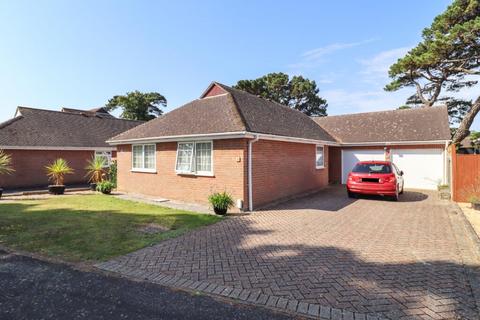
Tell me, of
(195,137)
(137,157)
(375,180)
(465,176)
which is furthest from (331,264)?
(137,157)

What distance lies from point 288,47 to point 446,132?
10.8 m

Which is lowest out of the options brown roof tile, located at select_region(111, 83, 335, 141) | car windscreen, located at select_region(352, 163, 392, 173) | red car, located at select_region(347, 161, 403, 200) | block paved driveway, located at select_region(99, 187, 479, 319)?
block paved driveway, located at select_region(99, 187, 479, 319)

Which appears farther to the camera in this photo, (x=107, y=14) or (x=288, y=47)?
(x=288, y=47)

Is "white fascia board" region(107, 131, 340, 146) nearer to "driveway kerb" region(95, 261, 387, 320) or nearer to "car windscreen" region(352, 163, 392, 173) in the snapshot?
"car windscreen" region(352, 163, 392, 173)

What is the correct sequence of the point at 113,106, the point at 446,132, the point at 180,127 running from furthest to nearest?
the point at 113,106, the point at 446,132, the point at 180,127

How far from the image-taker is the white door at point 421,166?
16.1 metres

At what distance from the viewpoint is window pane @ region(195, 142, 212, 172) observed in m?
11.2

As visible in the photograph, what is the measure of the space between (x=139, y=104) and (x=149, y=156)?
39.3 m

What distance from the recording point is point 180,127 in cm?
1271

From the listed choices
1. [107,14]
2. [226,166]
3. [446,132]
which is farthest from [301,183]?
[107,14]

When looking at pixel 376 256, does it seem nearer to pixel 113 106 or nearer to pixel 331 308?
pixel 331 308

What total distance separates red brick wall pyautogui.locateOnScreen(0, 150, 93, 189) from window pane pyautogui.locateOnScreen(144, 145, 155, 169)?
10345mm

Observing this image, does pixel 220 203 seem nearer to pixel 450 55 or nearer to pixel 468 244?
pixel 468 244

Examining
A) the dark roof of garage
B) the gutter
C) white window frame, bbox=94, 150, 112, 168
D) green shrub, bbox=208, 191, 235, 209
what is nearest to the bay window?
green shrub, bbox=208, 191, 235, 209
